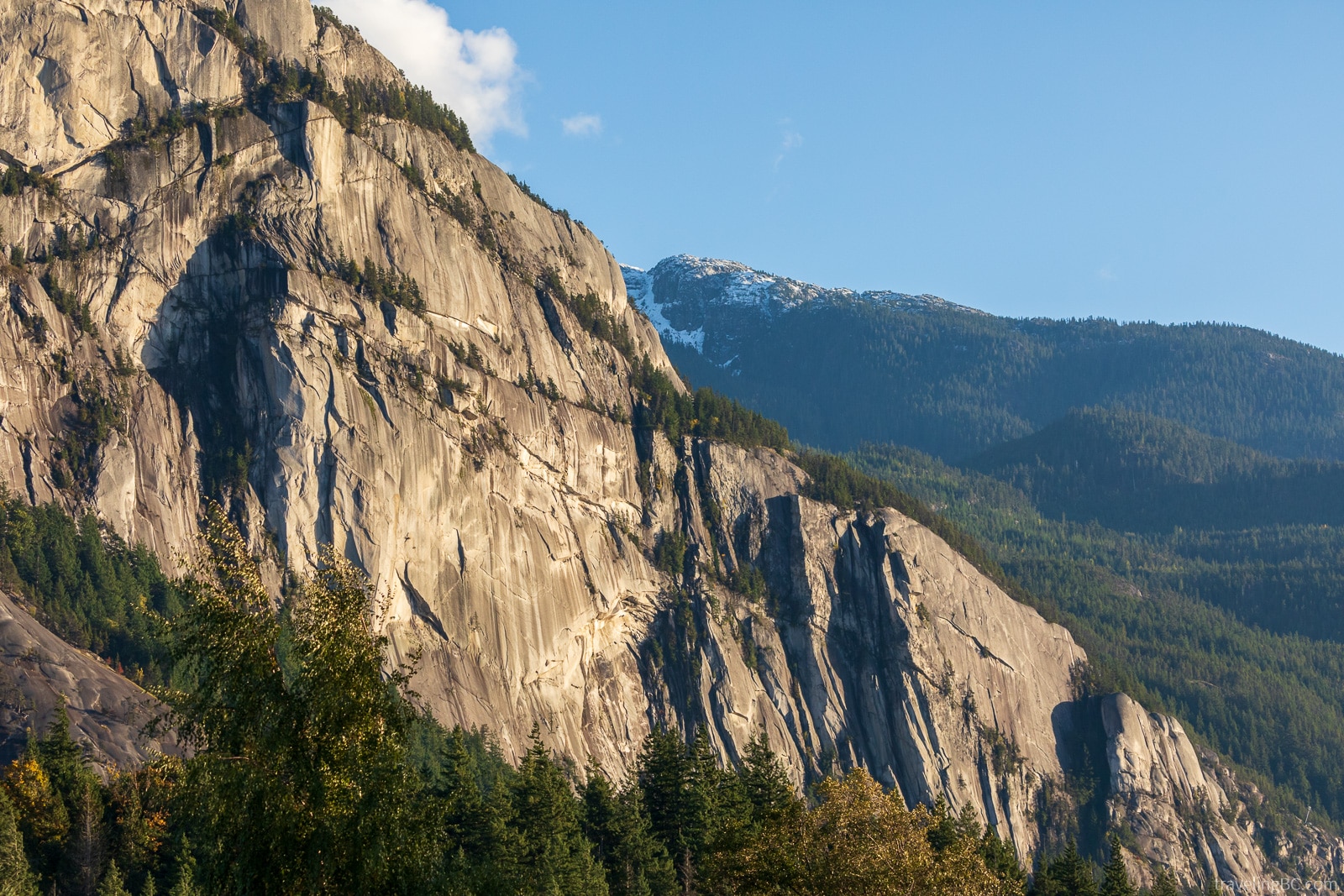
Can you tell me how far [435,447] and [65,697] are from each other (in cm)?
4923

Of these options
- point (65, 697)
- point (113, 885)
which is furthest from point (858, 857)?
point (65, 697)

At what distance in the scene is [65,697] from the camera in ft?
294

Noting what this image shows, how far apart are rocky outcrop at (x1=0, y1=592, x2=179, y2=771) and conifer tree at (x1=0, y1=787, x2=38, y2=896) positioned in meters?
23.4

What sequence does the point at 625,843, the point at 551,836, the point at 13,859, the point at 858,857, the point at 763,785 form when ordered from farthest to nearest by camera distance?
the point at 763,785 → the point at 625,843 → the point at 551,836 → the point at 13,859 → the point at 858,857

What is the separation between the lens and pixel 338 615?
28188 mm

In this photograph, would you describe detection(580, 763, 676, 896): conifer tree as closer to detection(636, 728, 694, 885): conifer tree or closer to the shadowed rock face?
detection(636, 728, 694, 885): conifer tree

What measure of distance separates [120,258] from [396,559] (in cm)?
4105

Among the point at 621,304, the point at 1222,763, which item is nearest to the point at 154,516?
the point at 621,304

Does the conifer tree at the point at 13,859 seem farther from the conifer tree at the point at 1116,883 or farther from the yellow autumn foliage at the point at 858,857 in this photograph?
the conifer tree at the point at 1116,883

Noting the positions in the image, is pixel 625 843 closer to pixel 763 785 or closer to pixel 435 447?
pixel 763 785

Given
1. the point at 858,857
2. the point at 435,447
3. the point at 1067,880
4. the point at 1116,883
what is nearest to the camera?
the point at 858,857

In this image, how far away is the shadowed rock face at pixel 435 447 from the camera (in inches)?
4914

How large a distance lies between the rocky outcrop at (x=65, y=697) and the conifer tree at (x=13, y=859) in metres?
23.4

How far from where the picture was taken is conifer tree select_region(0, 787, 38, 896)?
51.2m
